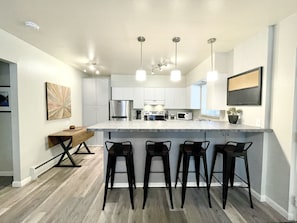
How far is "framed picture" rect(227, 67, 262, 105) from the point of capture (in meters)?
2.56

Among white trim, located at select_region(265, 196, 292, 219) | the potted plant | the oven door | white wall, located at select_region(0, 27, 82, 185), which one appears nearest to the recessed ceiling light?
white wall, located at select_region(0, 27, 82, 185)

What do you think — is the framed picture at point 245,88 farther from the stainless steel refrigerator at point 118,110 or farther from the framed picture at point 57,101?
the framed picture at point 57,101

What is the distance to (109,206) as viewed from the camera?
2381mm

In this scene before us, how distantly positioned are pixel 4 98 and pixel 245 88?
4.20 meters

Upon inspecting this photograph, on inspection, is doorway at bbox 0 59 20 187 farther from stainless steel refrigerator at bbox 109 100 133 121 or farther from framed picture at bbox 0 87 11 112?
stainless steel refrigerator at bbox 109 100 133 121

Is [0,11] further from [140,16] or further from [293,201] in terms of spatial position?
[293,201]

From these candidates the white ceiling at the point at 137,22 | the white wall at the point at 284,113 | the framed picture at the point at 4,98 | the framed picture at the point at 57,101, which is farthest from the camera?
the framed picture at the point at 57,101

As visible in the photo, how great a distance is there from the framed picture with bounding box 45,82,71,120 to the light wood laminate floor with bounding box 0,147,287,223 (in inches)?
56.1

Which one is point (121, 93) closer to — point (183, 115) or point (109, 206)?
point (183, 115)

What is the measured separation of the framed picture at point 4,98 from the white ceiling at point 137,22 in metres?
1.00

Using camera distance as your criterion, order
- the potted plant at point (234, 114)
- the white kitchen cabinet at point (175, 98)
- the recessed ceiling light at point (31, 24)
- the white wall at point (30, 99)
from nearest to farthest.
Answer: the recessed ceiling light at point (31, 24) → the white wall at point (30, 99) → the potted plant at point (234, 114) → the white kitchen cabinet at point (175, 98)

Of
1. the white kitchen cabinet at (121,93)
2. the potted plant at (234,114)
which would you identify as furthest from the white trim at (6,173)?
the potted plant at (234,114)

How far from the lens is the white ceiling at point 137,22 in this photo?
1.88 meters

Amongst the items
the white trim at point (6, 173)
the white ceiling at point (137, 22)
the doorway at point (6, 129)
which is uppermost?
the white ceiling at point (137, 22)
